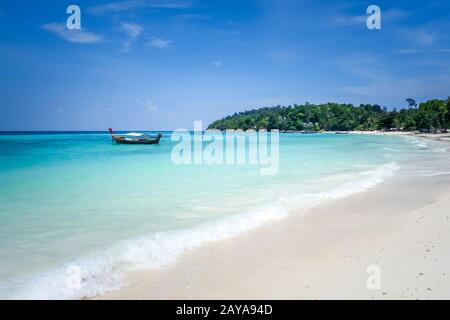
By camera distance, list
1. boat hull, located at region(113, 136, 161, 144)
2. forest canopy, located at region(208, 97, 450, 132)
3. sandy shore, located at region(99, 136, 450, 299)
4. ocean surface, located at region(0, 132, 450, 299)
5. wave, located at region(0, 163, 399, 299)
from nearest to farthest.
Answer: sandy shore, located at region(99, 136, 450, 299) → wave, located at region(0, 163, 399, 299) → ocean surface, located at region(0, 132, 450, 299) → boat hull, located at region(113, 136, 161, 144) → forest canopy, located at region(208, 97, 450, 132)

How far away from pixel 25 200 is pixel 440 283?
1096 cm

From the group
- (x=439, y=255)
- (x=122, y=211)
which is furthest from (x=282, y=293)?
(x=122, y=211)

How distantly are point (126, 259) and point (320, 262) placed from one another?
Result: 3.03m

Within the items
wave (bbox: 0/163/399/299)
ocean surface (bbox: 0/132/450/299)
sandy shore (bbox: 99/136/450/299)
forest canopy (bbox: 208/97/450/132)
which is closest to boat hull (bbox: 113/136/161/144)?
ocean surface (bbox: 0/132/450/299)

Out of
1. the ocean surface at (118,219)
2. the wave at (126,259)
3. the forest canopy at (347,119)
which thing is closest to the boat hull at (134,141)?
the ocean surface at (118,219)

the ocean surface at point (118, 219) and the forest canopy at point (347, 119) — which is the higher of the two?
the forest canopy at point (347, 119)

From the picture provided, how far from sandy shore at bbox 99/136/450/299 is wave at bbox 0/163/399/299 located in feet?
0.98

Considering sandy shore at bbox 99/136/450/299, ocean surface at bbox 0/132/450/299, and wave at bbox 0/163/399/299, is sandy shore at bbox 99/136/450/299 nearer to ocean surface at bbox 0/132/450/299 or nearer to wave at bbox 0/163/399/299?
wave at bbox 0/163/399/299

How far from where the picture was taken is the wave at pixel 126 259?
4195mm

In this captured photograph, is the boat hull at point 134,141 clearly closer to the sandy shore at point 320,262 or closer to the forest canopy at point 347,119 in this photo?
the sandy shore at point 320,262

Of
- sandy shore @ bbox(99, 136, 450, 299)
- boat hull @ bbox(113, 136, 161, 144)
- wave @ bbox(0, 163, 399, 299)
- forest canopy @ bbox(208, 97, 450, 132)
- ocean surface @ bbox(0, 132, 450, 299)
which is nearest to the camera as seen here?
sandy shore @ bbox(99, 136, 450, 299)

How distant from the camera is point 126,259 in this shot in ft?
17.0

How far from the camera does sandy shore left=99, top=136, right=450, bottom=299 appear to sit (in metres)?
3.79

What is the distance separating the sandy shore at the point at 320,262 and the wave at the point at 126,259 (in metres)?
0.30
